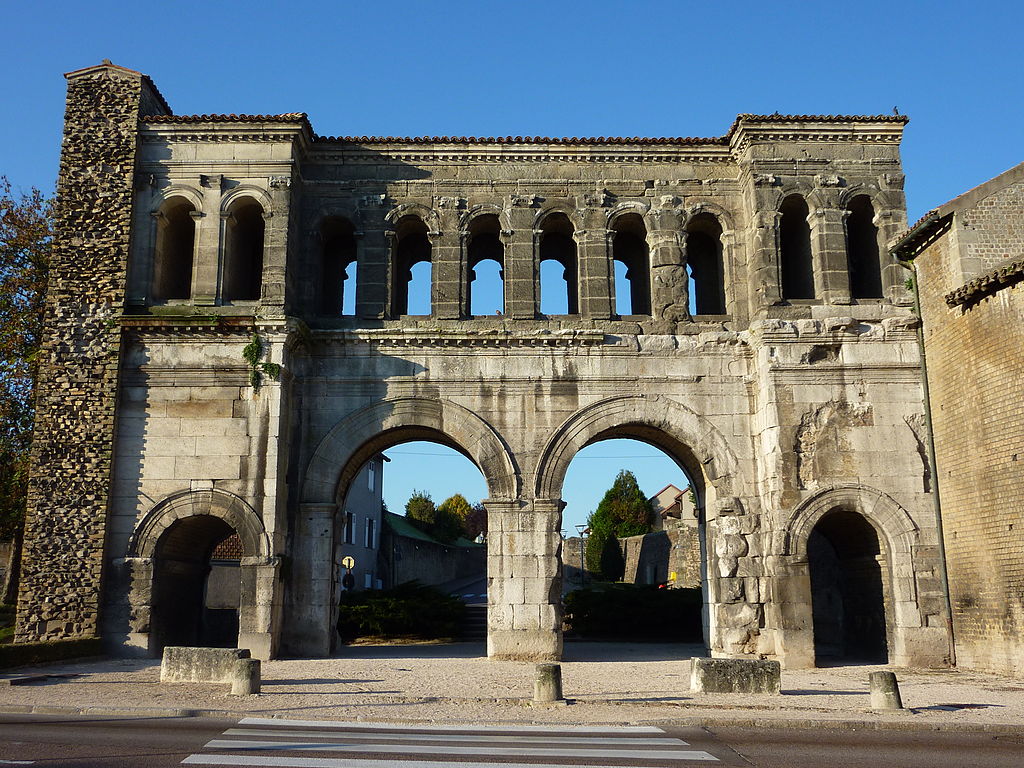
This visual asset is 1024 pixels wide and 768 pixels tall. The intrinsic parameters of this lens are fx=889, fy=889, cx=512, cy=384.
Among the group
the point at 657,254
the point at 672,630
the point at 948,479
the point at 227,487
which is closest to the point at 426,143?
the point at 657,254

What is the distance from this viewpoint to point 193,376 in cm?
1717

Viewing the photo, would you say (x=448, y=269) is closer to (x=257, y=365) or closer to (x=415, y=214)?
(x=415, y=214)

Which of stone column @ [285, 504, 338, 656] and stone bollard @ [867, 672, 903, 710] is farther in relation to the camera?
stone column @ [285, 504, 338, 656]

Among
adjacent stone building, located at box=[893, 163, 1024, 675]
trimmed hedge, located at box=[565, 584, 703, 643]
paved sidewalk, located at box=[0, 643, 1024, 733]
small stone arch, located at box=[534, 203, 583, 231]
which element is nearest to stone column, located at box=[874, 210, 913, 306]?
adjacent stone building, located at box=[893, 163, 1024, 675]

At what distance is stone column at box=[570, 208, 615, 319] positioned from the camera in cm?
1820

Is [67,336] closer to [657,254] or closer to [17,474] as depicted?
[17,474]

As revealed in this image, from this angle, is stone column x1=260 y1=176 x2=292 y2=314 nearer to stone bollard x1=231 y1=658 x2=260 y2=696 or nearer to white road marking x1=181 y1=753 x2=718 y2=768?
stone bollard x1=231 y1=658 x2=260 y2=696

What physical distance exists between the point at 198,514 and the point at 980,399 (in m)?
14.2

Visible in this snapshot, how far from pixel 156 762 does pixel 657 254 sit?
13.8 meters

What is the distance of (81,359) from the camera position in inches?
677

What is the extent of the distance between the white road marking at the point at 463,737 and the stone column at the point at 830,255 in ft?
36.6

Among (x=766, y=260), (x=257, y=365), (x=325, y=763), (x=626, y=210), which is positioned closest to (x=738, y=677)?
(x=325, y=763)

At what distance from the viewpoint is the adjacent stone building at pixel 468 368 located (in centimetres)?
1656

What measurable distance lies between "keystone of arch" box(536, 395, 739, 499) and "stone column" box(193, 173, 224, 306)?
7.44m
